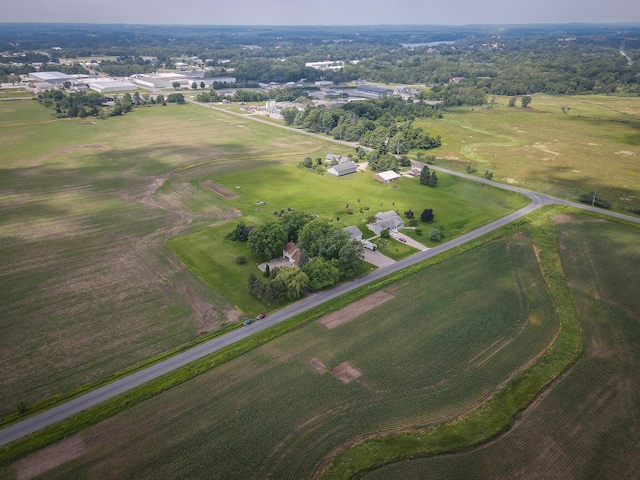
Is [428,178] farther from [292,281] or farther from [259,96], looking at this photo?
[259,96]

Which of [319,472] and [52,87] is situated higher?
[52,87]

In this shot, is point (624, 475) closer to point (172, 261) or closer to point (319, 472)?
point (319, 472)

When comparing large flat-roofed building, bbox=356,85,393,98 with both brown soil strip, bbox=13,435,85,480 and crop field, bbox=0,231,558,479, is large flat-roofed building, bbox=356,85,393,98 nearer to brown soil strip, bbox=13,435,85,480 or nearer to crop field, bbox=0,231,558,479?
crop field, bbox=0,231,558,479

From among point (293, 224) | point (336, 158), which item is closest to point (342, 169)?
point (336, 158)

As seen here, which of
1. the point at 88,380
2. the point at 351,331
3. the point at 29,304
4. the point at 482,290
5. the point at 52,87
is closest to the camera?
the point at 88,380

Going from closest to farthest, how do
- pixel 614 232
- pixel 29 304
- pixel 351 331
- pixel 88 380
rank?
pixel 88 380
pixel 351 331
pixel 29 304
pixel 614 232

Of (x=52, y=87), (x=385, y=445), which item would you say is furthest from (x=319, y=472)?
(x=52, y=87)

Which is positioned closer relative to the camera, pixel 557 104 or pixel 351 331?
pixel 351 331
